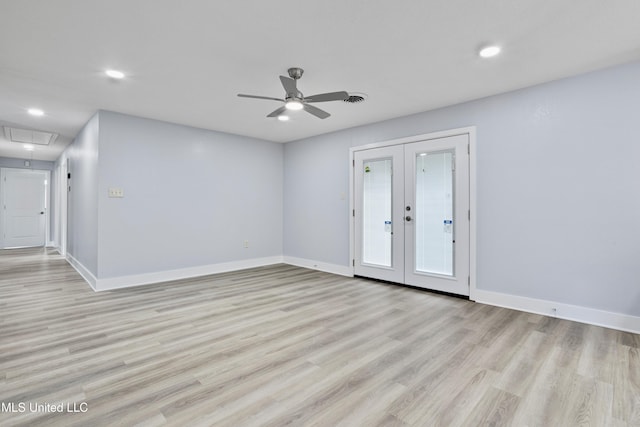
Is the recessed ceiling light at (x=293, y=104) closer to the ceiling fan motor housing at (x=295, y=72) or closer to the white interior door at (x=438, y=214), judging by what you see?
the ceiling fan motor housing at (x=295, y=72)

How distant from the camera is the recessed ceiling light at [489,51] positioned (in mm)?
2682

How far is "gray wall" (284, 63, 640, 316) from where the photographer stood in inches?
117

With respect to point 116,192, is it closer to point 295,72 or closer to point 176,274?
point 176,274

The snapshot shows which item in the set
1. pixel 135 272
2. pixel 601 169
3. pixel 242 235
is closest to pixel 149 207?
pixel 135 272

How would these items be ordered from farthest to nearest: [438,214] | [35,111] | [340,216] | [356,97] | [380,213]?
[340,216] → [380,213] → [35,111] → [438,214] → [356,97]

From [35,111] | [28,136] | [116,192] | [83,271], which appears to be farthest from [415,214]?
[28,136]

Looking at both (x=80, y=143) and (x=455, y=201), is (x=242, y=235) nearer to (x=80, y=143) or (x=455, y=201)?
(x=80, y=143)

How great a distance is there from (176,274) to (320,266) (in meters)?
2.55

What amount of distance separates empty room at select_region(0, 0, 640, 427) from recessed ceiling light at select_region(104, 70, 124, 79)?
0.03 metres

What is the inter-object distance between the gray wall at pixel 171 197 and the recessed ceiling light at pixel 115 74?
147 centimetres

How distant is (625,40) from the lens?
8.45ft

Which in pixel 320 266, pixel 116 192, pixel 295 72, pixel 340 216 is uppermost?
pixel 295 72

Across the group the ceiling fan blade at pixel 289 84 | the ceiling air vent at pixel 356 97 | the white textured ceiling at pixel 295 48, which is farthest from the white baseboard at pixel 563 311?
the ceiling fan blade at pixel 289 84

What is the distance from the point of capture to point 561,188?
10.9 feet
